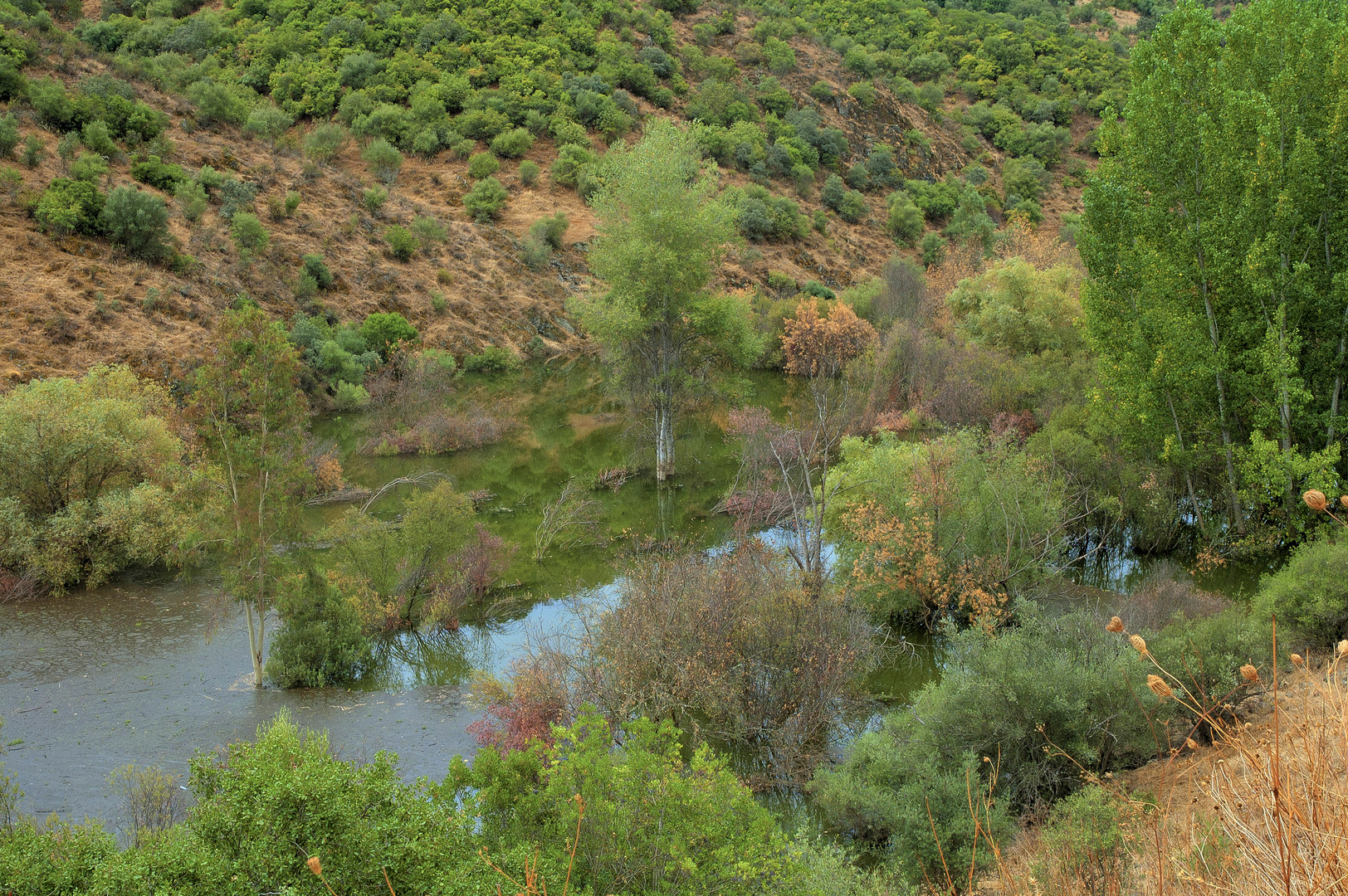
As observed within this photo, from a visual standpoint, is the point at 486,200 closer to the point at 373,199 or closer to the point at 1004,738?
the point at 373,199

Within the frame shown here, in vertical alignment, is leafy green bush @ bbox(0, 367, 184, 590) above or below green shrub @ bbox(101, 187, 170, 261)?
below

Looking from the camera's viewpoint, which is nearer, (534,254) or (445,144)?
(534,254)

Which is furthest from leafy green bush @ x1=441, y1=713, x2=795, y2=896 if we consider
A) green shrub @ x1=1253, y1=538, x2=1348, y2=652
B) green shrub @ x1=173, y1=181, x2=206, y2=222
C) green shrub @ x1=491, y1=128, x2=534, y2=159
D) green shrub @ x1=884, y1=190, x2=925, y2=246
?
green shrub @ x1=884, y1=190, x2=925, y2=246

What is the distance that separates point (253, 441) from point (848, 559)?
10420 mm

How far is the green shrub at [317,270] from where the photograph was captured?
121ft

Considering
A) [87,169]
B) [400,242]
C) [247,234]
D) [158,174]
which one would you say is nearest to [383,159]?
[400,242]

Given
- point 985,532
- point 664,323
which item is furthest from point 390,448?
point 985,532

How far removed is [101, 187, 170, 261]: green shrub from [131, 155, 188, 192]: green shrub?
136 inches

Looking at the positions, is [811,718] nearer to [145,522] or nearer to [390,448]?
[145,522]

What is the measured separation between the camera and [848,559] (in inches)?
623

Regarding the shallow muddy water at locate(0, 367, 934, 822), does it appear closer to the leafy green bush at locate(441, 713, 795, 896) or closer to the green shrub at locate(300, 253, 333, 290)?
the leafy green bush at locate(441, 713, 795, 896)

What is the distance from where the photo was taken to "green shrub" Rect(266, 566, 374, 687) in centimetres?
1331

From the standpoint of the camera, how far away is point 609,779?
6.47 m

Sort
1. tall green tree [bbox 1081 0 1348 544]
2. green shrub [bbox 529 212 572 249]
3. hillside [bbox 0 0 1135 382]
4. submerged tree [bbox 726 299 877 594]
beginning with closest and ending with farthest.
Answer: tall green tree [bbox 1081 0 1348 544]
submerged tree [bbox 726 299 877 594]
hillside [bbox 0 0 1135 382]
green shrub [bbox 529 212 572 249]
